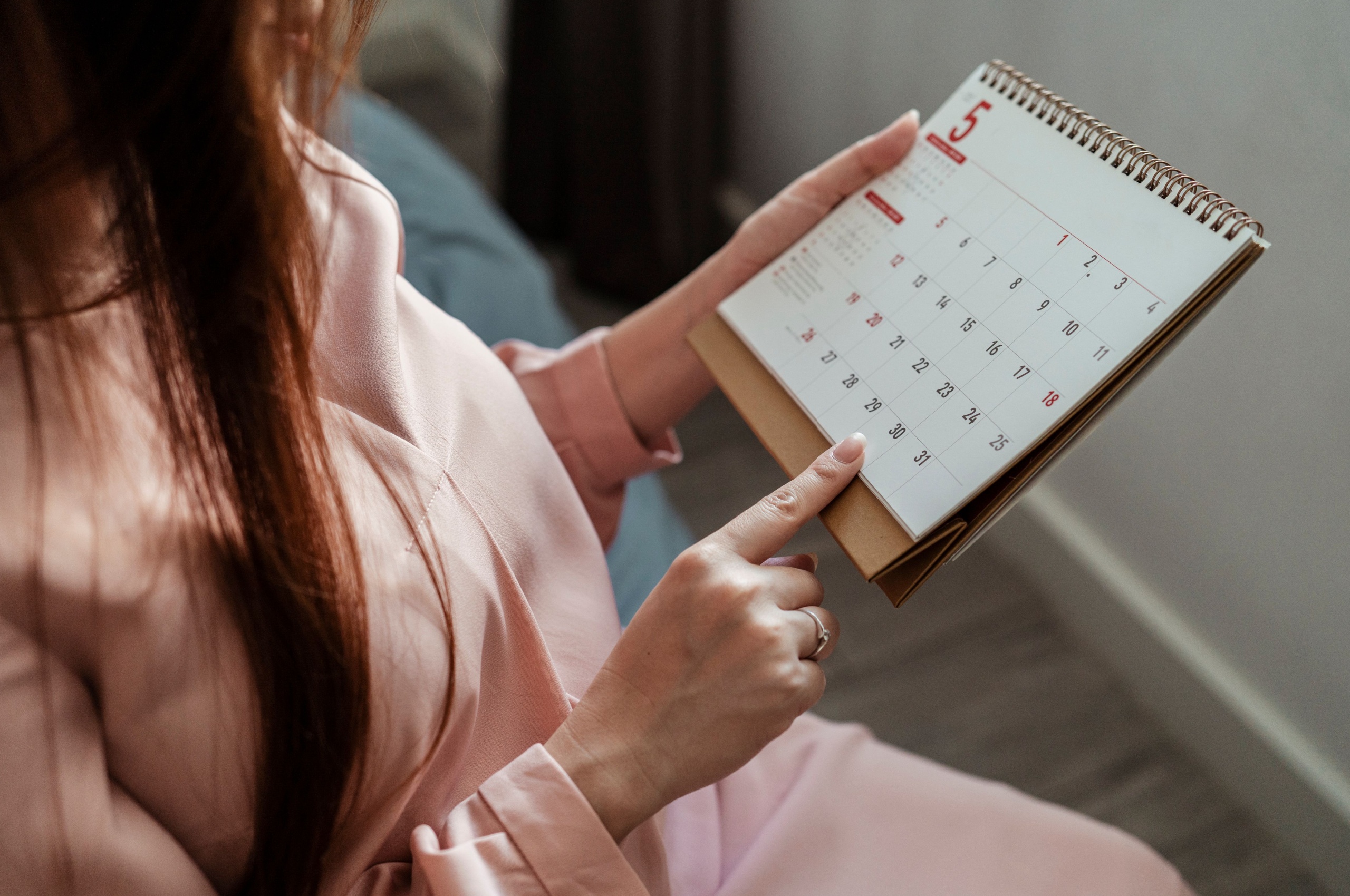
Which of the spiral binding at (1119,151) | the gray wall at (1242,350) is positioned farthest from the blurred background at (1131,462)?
the spiral binding at (1119,151)

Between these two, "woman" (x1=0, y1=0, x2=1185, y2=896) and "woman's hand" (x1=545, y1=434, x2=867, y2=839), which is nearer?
"woman" (x1=0, y1=0, x2=1185, y2=896)

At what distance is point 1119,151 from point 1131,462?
0.72 meters

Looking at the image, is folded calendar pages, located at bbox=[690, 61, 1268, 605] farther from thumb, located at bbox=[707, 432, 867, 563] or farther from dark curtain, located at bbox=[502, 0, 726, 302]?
dark curtain, located at bbox=[502, 0, 726, 302]

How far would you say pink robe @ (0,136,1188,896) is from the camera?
410 millimetres

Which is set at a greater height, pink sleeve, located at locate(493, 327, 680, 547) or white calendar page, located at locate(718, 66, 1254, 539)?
white calendar page, located at locate(718, 66, 1254, 539)

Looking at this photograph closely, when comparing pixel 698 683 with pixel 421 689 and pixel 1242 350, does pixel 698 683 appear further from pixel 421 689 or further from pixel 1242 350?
pixel 1242 350

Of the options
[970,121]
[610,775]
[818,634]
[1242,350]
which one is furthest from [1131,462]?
[610,775]

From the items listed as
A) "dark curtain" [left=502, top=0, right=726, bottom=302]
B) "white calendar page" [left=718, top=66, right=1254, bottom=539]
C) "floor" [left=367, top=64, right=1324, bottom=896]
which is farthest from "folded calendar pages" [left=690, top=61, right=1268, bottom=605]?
"dark curtain" [left=502, top=0, right=726, bottom=302]

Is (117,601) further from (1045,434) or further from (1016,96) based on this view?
(1016,96)

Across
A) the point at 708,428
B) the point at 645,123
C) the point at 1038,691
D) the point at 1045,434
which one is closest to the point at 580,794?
the point at 1045,434

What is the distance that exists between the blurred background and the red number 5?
0.37m

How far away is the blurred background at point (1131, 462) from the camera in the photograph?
35.5 inches

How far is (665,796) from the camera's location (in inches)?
20.4

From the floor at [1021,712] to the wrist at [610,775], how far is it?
80 cm
